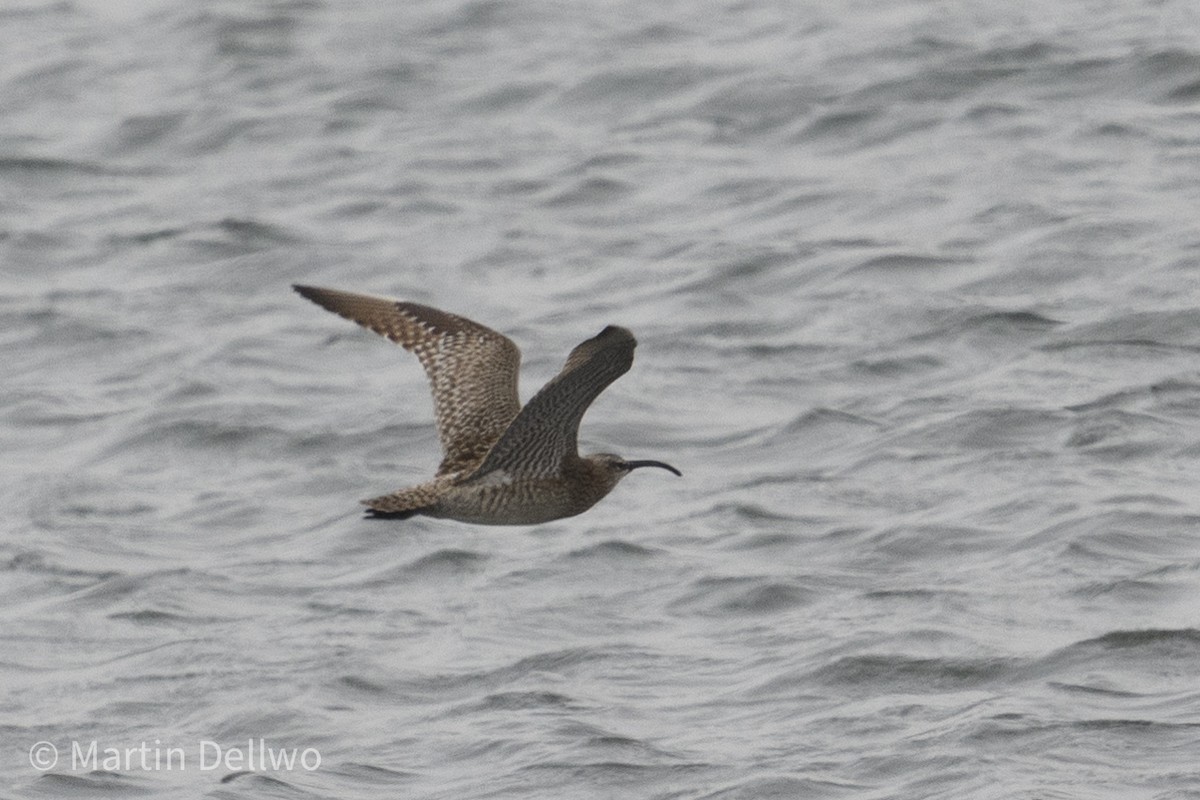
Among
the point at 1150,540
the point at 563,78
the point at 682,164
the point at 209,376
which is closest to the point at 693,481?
the point at 1150,540

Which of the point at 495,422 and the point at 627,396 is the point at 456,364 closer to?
the point at 495,422

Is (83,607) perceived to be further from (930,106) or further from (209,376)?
(930,106)

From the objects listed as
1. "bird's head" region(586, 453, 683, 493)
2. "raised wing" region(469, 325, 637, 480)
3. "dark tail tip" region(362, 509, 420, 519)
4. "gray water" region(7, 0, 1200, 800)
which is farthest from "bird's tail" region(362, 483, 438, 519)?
"gray water" region(7, 0, 1200, 800)

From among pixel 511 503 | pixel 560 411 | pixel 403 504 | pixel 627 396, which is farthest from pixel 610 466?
pixel 627 396

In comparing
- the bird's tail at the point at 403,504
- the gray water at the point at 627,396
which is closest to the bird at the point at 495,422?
the bird's tail at the point at 403,504

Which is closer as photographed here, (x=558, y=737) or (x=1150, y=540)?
(x=558, y=737)

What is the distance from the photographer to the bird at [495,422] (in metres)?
8.83

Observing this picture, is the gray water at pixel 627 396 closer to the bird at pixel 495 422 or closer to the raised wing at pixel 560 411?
the bird at pixel 495 422

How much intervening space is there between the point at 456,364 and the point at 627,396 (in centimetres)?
582

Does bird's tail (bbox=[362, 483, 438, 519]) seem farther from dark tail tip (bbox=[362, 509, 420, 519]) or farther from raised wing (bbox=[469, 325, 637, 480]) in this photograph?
raised wing (bbox=[469, 325, 637, 480])

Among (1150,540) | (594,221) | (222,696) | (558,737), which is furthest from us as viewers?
(594,221)

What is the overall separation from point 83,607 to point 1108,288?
715cm

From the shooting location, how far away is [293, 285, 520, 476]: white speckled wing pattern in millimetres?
10438

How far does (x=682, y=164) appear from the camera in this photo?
20.2 m
